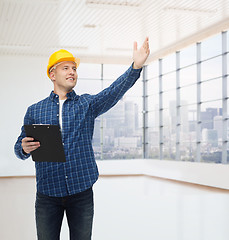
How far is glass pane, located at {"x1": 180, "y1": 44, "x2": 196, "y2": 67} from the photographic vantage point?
39.9 ft

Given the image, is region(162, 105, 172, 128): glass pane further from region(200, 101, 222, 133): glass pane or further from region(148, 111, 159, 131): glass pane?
region(200, 101, 222, 133): glass pane

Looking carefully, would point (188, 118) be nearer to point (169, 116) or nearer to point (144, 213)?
point (169, 116)

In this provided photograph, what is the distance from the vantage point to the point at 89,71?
48.3 ft

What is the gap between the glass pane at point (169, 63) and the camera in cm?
1318

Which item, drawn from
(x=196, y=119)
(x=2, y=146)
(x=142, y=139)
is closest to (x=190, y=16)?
(x=196, y=119)

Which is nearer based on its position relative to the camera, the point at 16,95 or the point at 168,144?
the point at 168,144

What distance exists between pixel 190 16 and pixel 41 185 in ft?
27.2

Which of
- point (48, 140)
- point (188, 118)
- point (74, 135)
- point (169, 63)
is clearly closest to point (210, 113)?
point (188, 118)

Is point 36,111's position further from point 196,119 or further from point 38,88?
point 38,88

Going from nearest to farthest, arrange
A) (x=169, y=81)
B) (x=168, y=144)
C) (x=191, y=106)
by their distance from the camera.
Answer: (x=191, y=106), (x=169, y=81), (x=168, y=144)

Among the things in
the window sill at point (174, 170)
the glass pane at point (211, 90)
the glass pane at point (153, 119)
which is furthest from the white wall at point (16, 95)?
the glass pane at point (211, 90)

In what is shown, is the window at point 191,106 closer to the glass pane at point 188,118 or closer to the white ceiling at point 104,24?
the glass pane at point 188,118

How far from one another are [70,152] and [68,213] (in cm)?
37

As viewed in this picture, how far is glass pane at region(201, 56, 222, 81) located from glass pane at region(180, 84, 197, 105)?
596 mm
